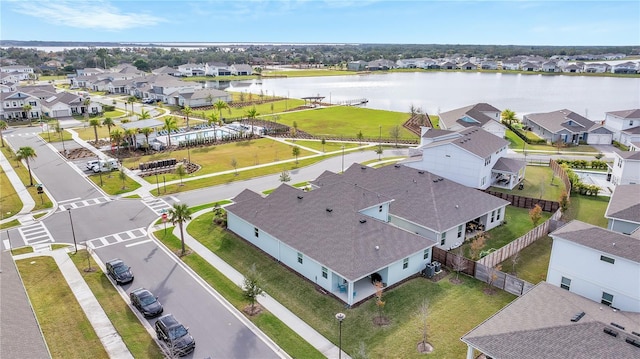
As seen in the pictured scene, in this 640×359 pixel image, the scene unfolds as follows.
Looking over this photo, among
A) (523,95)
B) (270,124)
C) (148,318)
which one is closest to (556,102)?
(523,95)

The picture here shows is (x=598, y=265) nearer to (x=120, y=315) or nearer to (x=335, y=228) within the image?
(x=335, y=228)

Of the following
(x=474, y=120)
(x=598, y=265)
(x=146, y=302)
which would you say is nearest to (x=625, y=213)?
(x=598, y=265)

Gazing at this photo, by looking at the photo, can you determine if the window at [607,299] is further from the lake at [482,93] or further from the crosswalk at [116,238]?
the lake at [482,93]

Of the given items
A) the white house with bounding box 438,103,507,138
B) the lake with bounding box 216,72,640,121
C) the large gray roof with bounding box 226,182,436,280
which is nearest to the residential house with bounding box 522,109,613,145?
the white house with bounding box 438,103,507,138

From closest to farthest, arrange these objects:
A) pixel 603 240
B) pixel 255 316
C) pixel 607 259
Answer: pixel 607 259 → pixel 603 240 → pixel 255 316

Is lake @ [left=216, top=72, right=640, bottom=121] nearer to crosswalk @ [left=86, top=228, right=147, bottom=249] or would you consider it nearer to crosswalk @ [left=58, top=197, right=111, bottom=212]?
crosswalk @ [left=58, top=197, right=111, bottom=212]

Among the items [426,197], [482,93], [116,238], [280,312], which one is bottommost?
[280,312]

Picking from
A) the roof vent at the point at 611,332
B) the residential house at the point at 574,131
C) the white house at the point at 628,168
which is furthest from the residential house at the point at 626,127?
the roof vent at the point at 611,332
